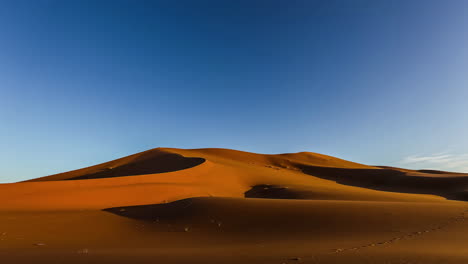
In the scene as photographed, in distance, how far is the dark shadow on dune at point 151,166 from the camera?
1210 inches

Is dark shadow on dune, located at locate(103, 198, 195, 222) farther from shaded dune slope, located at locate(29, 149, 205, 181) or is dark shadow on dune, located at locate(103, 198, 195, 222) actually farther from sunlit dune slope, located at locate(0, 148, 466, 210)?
shaded dune slope, located at locate(29, 149, 205, 181)

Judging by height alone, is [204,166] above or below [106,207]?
above

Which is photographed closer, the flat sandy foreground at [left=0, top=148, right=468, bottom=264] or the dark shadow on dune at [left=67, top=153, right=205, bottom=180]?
the flat sandy foreground at [left=0, top=148, right=468, bottom=264]

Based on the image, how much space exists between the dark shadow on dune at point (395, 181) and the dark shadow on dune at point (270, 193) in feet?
51.8

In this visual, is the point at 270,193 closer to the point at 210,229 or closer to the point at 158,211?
the point at 158,211

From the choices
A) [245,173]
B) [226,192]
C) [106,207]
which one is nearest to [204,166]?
[245,173]

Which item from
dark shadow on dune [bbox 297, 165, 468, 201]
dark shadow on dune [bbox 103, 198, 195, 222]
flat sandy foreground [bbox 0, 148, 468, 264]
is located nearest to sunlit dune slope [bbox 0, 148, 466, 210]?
dark shadow on dune [bbox 297, 165, 468, 201]

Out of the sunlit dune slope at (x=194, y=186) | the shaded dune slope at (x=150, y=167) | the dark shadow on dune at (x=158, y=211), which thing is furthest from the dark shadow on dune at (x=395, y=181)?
the dark shadow on dune at (x=158, y=211)

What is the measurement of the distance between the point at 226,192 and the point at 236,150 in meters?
31.8

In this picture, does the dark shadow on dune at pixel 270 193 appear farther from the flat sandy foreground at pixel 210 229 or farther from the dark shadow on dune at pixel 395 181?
the dark shadow on dune at pixel 395 181

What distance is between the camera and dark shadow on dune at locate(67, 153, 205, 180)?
101 feet

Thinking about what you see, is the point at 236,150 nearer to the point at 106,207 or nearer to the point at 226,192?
the point at 226,192

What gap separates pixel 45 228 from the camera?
8477 millimetres

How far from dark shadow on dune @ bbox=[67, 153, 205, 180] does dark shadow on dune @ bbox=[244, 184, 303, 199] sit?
399 inches
